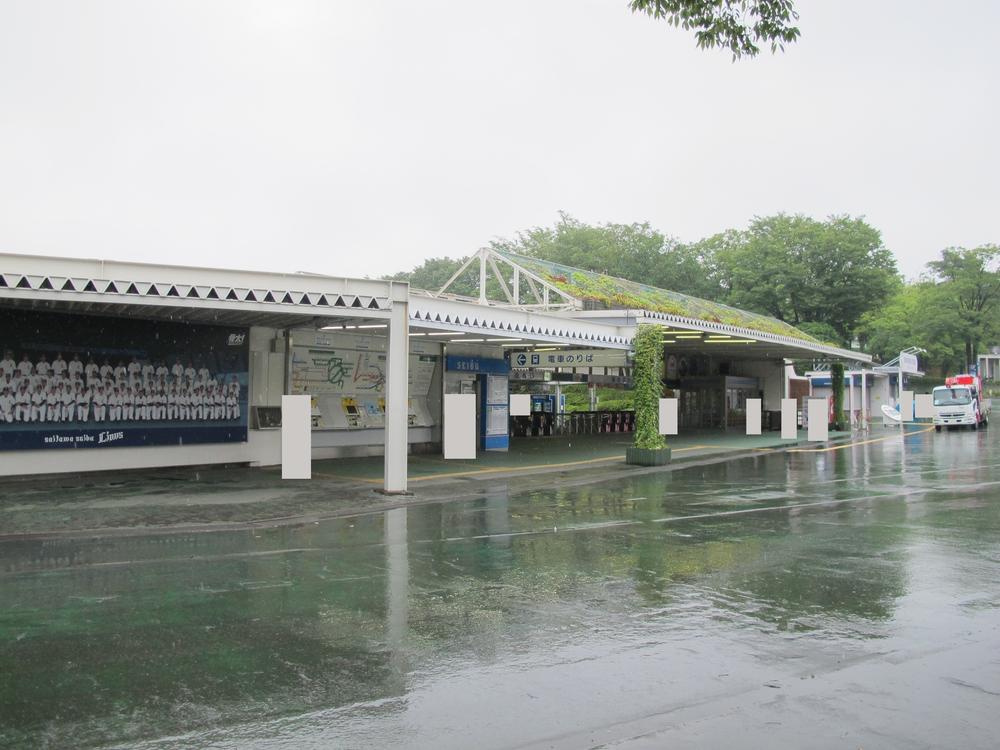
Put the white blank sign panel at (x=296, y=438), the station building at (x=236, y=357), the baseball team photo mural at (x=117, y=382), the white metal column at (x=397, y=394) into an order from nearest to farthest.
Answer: the station building at (x=236, y=357), the white metal column at (x=397, y=394), the baseball team photo mural at (x=117, y=382), the white blank sign panel at (x=296, y=438)

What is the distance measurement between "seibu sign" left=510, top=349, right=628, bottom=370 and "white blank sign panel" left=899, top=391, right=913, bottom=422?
2925 cm

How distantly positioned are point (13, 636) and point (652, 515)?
29.8 feet

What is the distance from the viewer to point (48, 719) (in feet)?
15.4

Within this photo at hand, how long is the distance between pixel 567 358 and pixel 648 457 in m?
5.52

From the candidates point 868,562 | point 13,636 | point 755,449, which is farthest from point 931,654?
point 755,449

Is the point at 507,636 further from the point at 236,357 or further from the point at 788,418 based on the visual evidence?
the point at 788,418

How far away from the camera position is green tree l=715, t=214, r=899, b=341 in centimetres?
5494

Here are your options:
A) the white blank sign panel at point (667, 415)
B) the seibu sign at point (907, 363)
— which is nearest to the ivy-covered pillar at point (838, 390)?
the seibu sign at point (907, 363)

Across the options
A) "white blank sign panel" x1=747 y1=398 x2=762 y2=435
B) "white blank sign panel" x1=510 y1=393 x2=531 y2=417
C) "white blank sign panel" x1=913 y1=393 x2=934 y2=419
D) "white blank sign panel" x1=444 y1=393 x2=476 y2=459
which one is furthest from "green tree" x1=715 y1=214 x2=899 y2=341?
"white blank sign panel" x1=444 y1=393 x2=476 y2=459

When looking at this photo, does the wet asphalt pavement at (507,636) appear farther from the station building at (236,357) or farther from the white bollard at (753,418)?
the white bollard at (753,418)

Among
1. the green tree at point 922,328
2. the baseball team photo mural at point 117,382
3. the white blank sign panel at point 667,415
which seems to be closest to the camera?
the baseball team photo mural at point 117,382

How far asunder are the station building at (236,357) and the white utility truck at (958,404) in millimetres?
24716

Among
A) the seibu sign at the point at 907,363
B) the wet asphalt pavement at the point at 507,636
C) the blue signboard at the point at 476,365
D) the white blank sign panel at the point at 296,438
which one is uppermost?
the seibu sign at the point at 907,363

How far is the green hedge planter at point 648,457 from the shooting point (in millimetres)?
21578
